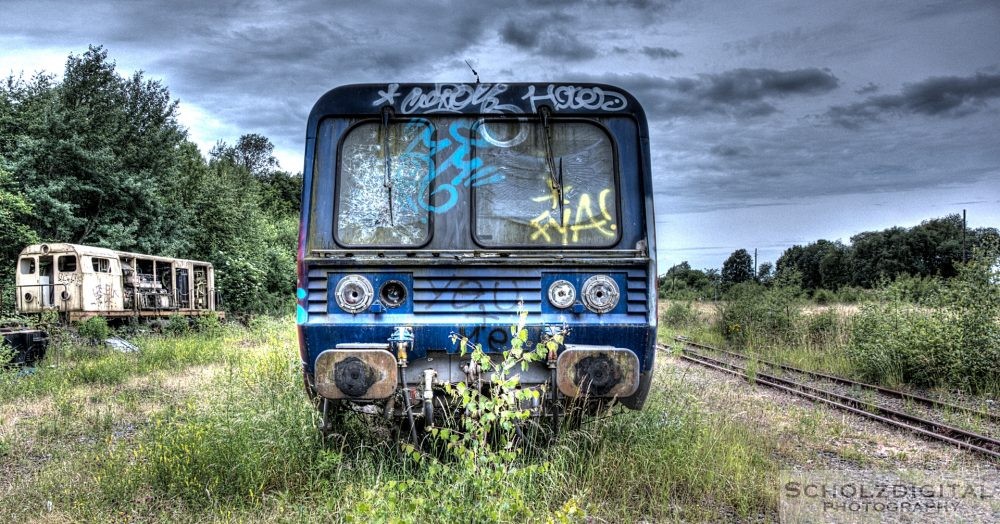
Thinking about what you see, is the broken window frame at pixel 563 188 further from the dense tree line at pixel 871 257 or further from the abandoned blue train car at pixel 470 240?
the dense tree line at pixel 871 257

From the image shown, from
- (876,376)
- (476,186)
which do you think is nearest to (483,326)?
(476,186)

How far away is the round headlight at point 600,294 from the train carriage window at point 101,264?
19.6m

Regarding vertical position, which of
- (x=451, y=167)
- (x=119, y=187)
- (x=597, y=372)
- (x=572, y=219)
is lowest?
(x=597, y=372)

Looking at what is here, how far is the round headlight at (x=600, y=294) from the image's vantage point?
16.5 ft

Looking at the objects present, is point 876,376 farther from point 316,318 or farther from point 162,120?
point 162,120

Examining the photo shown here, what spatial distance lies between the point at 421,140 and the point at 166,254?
994 inches

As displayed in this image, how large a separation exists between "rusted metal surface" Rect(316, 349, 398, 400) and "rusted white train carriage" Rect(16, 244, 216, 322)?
1787 cm

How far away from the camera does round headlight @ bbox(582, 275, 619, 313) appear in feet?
16.5

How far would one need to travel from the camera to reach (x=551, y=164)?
17.5 ft

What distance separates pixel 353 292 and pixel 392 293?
0.89 feet

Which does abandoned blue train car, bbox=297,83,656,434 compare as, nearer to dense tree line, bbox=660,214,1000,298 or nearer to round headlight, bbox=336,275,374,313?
round headlight, bbox=336,275,374,313

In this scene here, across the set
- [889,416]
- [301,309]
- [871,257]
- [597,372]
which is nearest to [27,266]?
[301,309]

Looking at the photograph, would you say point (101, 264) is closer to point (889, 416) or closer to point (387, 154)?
point (387, 154)

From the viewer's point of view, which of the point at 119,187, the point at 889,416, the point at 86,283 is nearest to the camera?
the point at 889,416
